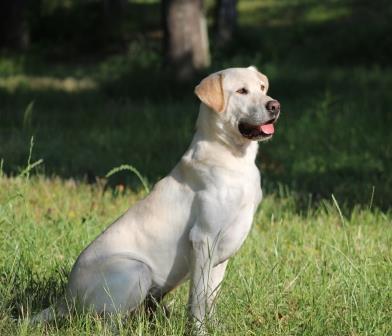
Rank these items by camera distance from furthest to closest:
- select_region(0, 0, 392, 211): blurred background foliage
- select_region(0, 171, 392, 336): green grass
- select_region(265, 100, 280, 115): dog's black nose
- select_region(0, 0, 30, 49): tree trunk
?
select_region(0, 0, 30, 49): tree trunk → select_region(0, 0, 392, 211): blurred background foliage → select_region(265, 100, 280, 115): dog's black nose → select_region(0, 171, 392, 336): green grass

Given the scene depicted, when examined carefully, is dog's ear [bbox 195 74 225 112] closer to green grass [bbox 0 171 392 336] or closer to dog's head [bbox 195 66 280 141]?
dog's head [bbox 195 66 280 141]

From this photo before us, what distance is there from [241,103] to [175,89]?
9146 millimetres

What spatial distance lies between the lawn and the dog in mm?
141

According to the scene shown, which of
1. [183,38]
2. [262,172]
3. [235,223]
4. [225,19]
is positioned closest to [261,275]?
[235,223]

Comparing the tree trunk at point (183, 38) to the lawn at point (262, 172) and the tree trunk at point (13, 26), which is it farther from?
the tree trunk at point (13, 26)

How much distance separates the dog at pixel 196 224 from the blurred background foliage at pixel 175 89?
9.49 feet

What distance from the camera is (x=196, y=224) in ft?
14.7

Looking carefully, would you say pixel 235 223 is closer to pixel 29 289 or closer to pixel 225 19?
pixel 29 289

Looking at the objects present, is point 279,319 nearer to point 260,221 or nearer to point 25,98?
point 260,221

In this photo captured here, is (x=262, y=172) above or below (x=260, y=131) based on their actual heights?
below

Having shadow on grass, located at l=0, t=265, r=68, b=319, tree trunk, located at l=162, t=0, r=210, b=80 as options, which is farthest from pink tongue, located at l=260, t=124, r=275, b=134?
tree trunk, located at l=162, t=0, r=210, b=80

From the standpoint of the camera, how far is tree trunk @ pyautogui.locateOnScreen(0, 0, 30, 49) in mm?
20969

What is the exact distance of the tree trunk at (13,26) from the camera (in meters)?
21.0

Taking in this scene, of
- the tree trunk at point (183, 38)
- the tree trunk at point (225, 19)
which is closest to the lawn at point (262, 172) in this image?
the tree trunk at point (183, 38)
